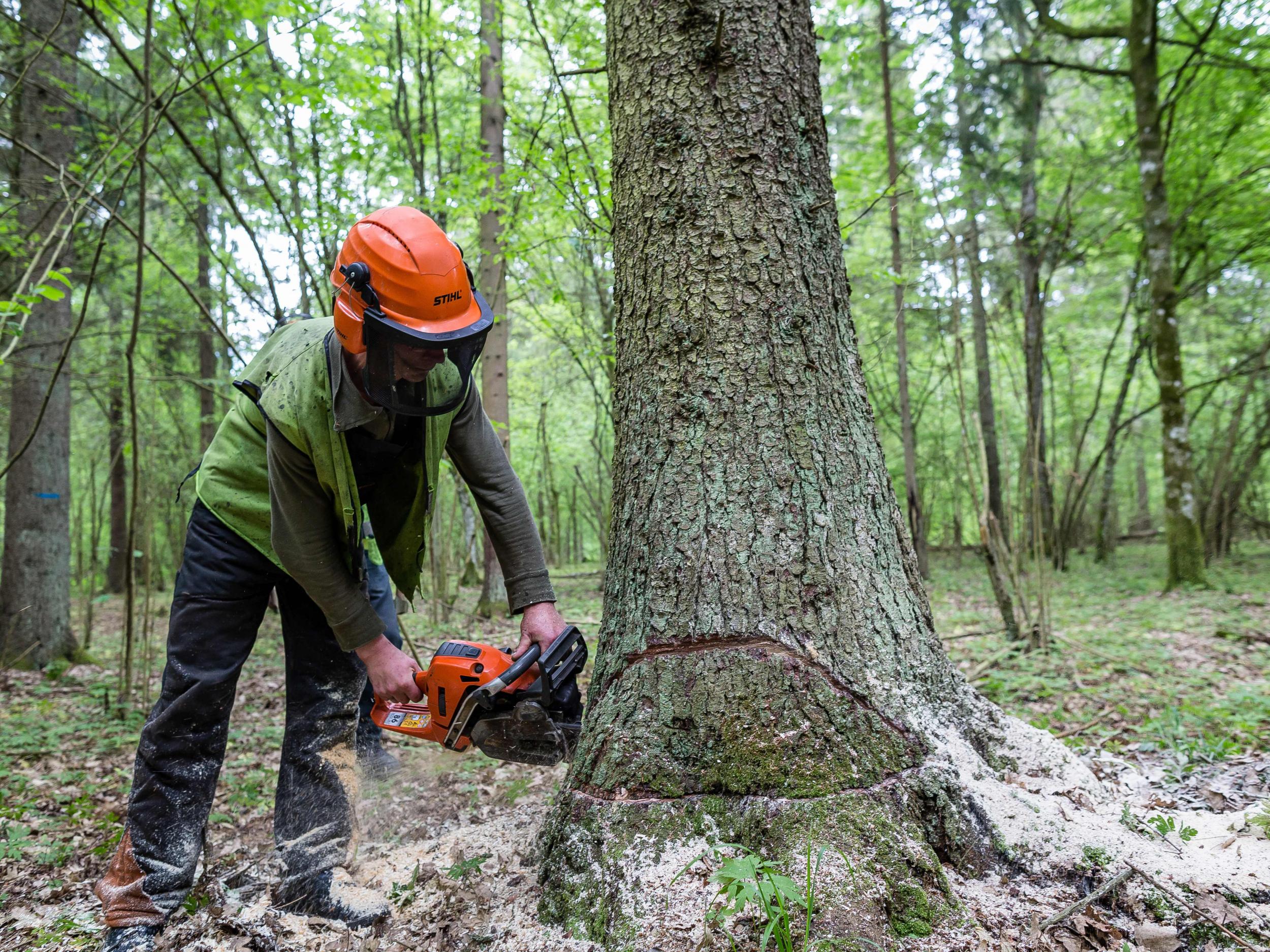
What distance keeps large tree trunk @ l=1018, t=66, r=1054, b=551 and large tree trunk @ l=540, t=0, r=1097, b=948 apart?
12.9 ft

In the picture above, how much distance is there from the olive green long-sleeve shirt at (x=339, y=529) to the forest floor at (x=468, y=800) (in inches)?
31.1

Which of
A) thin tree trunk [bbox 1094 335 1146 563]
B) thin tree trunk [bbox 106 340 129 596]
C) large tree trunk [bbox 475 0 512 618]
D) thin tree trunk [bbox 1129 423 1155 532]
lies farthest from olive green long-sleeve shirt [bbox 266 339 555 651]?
thin tree trunk [bbox 1129 423 1155 532]

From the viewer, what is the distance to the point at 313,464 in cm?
204

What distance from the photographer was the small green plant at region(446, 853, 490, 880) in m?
2.01

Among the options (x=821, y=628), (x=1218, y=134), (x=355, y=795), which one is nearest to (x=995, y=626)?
(x=821, y=628)

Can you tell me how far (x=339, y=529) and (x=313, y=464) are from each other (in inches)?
10.3

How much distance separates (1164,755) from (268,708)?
4941mm

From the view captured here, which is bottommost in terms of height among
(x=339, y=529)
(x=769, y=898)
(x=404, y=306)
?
(x=769, y=898)

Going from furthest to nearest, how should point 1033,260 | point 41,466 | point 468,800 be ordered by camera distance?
point 1033,260
point 41,466
point 468,800

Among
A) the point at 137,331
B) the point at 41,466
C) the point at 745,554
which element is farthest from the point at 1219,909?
the point at 41,466

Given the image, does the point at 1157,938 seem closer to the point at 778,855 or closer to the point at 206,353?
the point at 778,855

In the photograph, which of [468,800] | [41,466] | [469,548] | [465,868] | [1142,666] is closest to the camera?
[465,868]

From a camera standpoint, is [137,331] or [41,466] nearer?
[137,331]

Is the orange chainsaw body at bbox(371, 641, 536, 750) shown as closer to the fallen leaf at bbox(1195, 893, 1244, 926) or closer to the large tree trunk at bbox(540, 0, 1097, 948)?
the large tree trunk at bbox(540, 0, 1097, 948)
